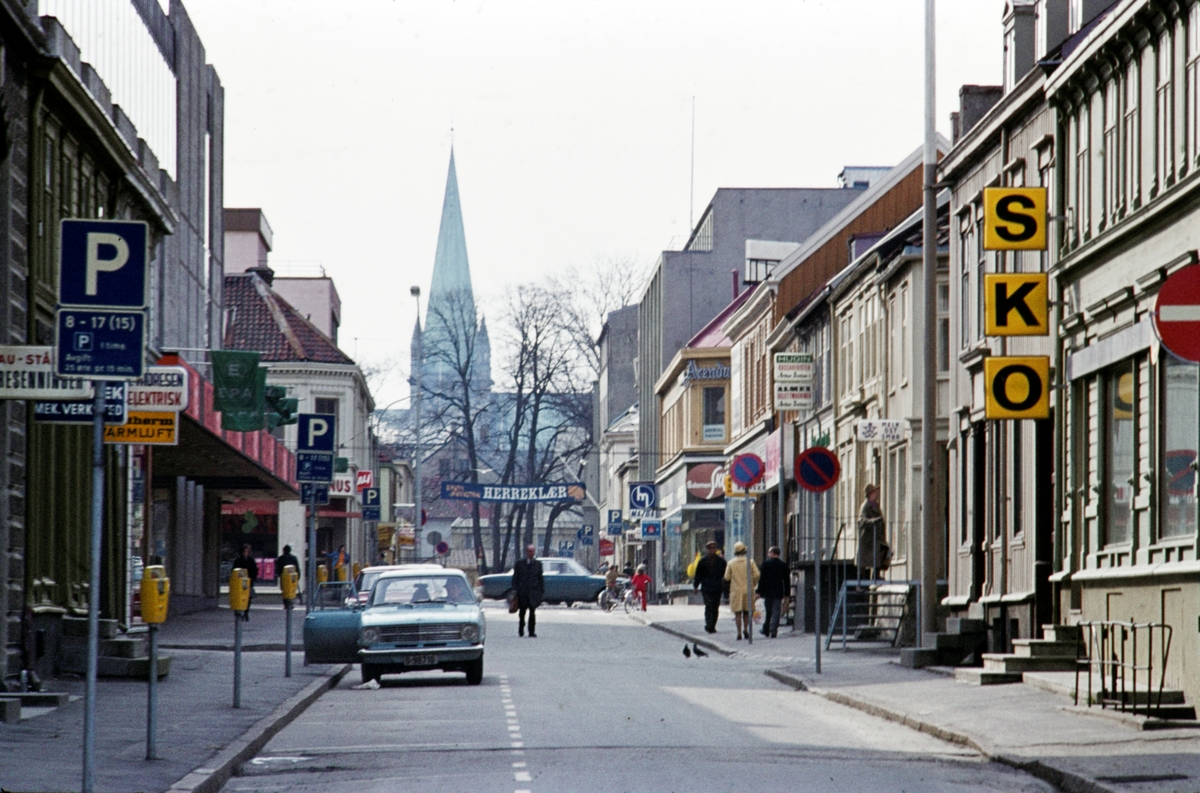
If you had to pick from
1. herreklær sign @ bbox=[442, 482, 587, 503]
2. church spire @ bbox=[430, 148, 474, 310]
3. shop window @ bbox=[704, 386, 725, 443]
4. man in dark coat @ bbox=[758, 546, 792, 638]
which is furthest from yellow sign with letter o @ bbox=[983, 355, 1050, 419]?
church spire @ bbox=[430, 148, 474, 310]

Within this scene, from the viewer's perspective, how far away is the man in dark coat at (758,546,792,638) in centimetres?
3634

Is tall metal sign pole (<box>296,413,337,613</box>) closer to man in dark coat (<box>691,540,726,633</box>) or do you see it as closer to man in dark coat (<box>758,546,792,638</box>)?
man in dark coat (<box>758,546,792,638</box>)

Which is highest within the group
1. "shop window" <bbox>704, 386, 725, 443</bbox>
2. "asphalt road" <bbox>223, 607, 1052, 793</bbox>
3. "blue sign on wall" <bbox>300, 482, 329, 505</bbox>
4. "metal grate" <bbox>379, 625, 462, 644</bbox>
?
"shop window" <bbox>704, 386, 725, 443</bbox>

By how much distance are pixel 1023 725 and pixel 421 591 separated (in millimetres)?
10245

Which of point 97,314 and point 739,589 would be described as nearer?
point 97,314

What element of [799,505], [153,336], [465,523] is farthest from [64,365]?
[465,523]

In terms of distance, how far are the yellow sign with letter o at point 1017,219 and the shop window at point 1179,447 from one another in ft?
14.2

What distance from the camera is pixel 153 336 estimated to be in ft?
105

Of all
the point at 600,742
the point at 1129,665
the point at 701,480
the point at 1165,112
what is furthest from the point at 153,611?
the point at 701,480

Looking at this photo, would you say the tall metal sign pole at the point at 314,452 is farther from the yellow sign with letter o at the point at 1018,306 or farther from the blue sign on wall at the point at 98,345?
the blue sign on wall at the point at 98,345

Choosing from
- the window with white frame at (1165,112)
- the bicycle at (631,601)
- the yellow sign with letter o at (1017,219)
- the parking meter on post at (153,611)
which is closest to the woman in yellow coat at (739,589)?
the yellow sign with letter o at (1017,219)

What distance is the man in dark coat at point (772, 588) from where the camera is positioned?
119 feet

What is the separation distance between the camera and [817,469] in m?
24.9

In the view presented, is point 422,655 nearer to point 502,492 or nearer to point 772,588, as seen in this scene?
point 772,588
